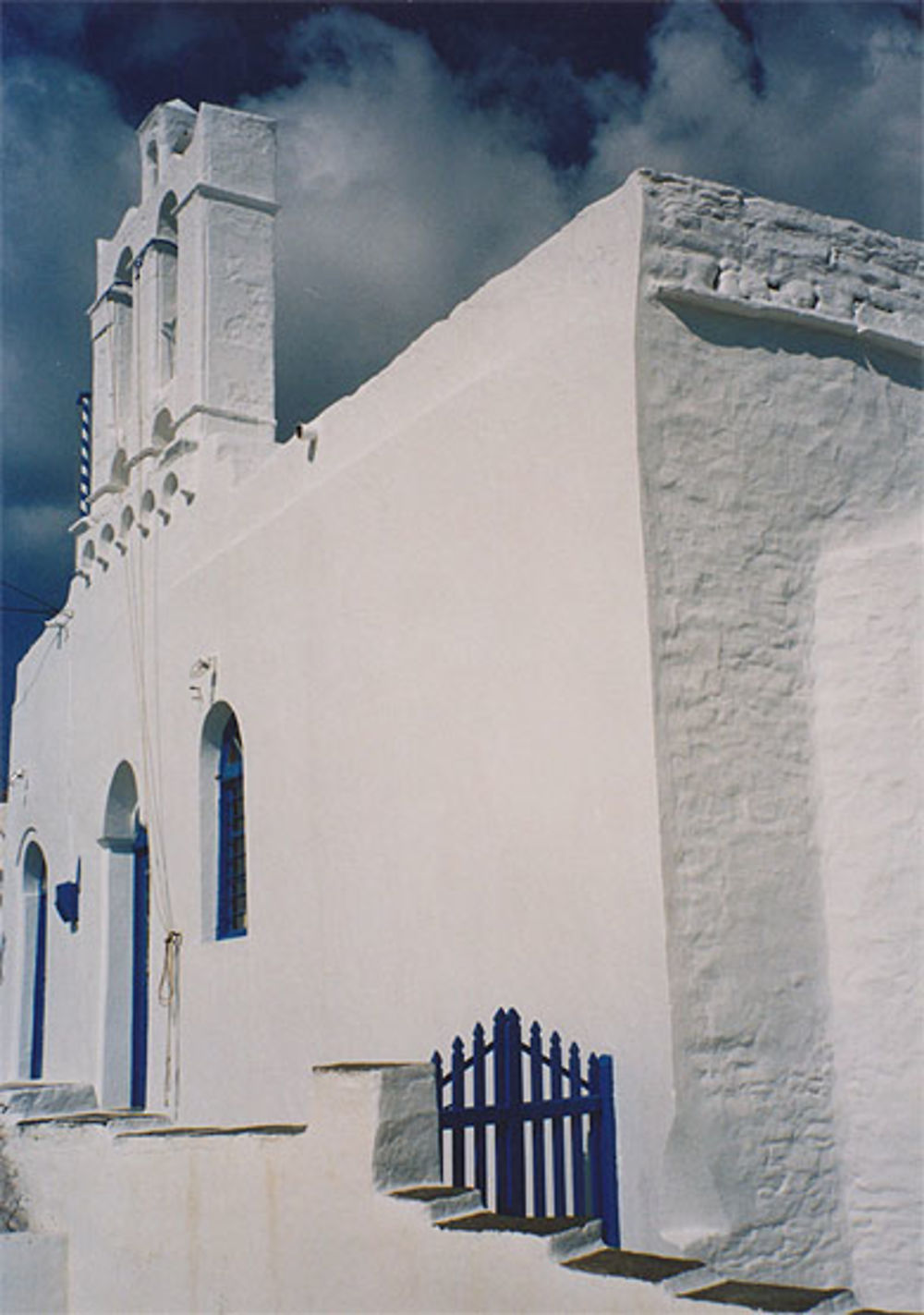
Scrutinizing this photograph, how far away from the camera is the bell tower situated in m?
11.1

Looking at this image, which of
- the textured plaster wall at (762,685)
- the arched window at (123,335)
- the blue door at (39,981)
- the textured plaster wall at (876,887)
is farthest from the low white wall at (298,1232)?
the arched window at (123,335)

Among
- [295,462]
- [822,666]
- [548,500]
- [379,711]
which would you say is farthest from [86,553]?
[822,666]

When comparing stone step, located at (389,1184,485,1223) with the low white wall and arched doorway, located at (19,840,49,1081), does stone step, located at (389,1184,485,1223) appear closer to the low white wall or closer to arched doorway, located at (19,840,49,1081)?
the low white wall

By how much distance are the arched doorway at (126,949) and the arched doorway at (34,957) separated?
6.14 ft

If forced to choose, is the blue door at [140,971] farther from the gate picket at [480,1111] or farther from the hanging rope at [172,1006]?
the gate picket at [480,1111]

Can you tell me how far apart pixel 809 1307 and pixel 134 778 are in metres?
8.58

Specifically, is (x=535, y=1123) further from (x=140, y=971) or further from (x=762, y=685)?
(x=140, y=971)

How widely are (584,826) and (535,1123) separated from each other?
1267mm

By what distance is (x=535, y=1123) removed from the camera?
5773mm

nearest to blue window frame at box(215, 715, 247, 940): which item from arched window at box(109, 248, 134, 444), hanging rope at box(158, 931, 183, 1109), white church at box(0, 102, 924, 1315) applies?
hanging rope at box(158, 931, 183, 1109)

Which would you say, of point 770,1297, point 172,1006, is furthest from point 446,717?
point 172,1006

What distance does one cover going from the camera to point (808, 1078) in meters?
6.05

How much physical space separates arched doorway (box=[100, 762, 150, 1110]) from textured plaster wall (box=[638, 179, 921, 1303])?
634 centimetres

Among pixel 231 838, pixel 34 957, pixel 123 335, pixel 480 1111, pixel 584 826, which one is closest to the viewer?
pixel 480 1111
